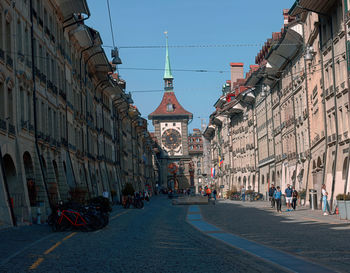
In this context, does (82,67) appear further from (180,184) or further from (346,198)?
(180,184)

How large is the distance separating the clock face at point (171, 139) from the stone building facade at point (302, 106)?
90037 mm

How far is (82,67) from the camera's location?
5872 cm

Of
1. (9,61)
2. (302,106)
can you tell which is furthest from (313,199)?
(9,61)

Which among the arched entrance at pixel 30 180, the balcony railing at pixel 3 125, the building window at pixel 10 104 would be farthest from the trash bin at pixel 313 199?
the balcony railing at pixel 3 125

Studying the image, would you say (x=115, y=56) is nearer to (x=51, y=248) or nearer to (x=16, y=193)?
(x=16, y=193)

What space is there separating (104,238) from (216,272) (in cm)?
967

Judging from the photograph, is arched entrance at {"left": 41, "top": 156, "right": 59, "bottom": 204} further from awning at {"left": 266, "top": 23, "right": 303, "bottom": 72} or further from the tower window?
the tower window

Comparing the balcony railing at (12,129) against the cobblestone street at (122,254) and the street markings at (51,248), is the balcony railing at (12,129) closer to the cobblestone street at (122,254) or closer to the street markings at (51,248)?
the cobblestone street at (122,254)

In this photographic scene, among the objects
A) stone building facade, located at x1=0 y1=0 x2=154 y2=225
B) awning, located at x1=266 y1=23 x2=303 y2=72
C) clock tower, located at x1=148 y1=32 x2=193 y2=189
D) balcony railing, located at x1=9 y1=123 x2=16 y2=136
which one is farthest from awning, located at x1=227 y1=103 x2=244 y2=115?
clock tower, located at x1=148 y1=32 x2=193 y2=189

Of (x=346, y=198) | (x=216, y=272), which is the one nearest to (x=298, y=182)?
(x=346, y=198)

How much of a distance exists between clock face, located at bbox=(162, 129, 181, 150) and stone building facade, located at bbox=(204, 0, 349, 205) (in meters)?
90.0

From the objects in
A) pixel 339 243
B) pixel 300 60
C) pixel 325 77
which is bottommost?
pixel 339 243

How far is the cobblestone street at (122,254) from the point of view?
501 inches

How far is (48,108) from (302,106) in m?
24.4
